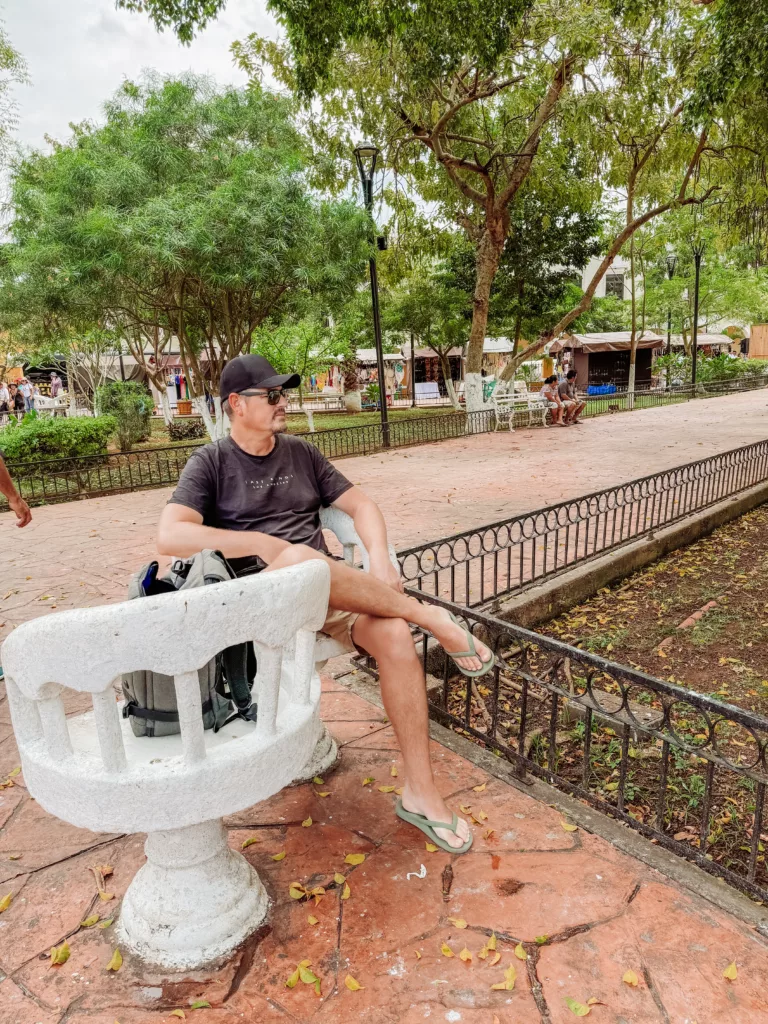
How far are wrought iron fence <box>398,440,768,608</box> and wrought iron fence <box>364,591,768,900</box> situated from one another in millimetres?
→ 523

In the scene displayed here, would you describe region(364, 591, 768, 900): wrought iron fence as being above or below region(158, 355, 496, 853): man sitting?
below

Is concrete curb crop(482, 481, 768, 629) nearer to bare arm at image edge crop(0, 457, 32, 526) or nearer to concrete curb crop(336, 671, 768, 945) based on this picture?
concrete curb crop(336, 671, 768, 945)

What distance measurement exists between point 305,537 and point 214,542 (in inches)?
19.5

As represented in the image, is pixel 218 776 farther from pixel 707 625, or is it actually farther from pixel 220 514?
pixel 707 625

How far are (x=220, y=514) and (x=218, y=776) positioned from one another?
54.3 inches

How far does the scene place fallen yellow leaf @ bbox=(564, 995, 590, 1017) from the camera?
170 centimetres

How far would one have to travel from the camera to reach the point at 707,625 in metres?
4.88

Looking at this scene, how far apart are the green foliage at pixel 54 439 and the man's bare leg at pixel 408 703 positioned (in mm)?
9115

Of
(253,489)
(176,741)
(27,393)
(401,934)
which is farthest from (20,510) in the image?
(27,393)

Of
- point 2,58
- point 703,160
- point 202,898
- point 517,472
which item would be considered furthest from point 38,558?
point 703,160

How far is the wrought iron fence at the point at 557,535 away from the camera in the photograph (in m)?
4.40

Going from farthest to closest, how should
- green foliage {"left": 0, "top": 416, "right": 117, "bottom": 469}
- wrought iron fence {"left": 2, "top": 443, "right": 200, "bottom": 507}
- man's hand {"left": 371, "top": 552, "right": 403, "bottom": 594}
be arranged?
green foliage {"left": 0, "top": 416, "right": 117, "bottom": 469}, wrought iron fence {"left": 2, "top": 443, "right": 200, "bottom": 507}, man's hand {"left": 371, "top": 552, "right": 403, "bottom": 594}

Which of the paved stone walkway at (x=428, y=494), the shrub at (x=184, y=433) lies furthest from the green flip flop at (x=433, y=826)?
the shrub at (x=184, y=433)

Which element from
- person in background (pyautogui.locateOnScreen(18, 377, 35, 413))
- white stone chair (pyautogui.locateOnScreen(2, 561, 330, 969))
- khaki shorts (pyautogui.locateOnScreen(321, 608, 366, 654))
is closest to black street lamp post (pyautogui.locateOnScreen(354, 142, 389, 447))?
khaki shorts (pyautogui.locateOnScreen(321, 608, 366, 654))
